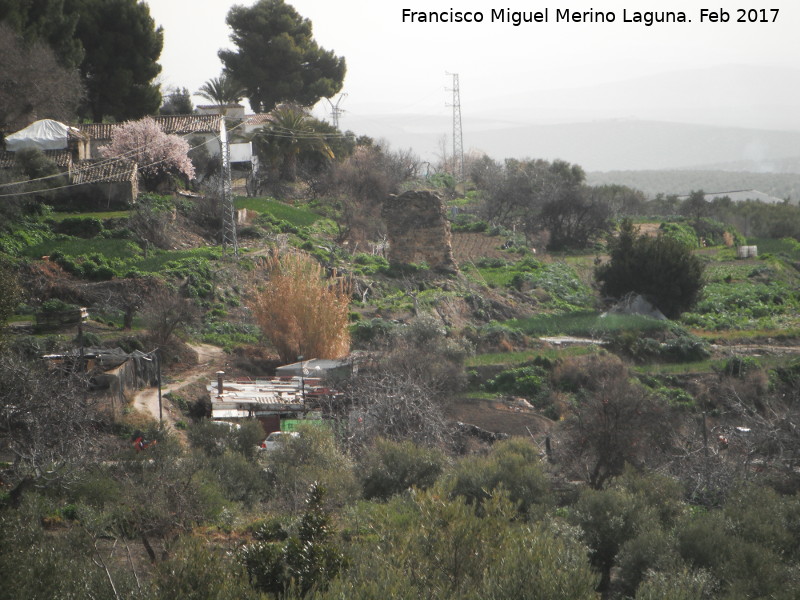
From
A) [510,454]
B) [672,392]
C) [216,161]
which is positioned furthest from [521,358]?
[216,161]

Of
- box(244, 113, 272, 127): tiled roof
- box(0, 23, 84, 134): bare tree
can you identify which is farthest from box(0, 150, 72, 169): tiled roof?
box(244, 113, 272, 127): tiled roof

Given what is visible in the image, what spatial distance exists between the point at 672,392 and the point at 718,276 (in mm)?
16554

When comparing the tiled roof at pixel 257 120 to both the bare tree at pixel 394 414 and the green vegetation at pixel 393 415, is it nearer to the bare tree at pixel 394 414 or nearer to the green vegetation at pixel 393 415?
the green vegetation at pixel 393 415

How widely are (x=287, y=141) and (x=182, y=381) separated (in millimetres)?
24677

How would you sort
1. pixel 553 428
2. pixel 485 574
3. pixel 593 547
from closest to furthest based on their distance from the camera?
pixel 485 574, pixel 593 547, pixel 553 428

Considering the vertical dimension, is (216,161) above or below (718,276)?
above

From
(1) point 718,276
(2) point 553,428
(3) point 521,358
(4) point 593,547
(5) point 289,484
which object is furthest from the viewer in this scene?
(1) point 718,276

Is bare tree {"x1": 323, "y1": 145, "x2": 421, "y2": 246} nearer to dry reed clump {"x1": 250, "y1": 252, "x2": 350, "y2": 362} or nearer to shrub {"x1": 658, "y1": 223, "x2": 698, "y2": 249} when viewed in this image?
shrub {"x1": 658, "y1": 223, "x2": 698, "y2": 249}

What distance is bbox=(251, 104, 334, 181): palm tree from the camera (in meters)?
42.9

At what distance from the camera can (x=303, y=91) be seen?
179 ft

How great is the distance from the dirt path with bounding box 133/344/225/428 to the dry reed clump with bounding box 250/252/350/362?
1409 millimetres

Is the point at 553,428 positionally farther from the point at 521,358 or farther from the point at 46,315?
the point at 46,315

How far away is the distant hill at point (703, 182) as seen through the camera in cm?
11776

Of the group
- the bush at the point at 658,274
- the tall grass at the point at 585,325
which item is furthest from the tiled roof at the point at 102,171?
the bush at the point at 658,274
